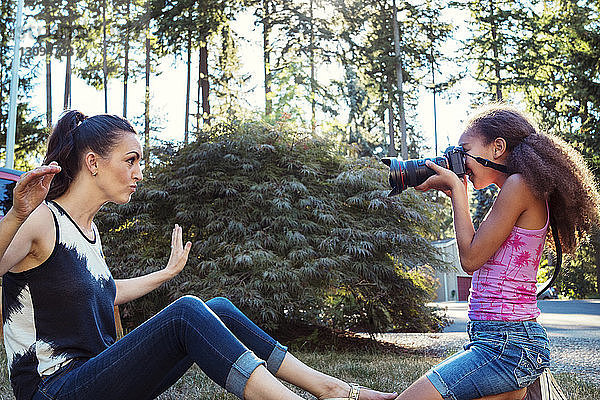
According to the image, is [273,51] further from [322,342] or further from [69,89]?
[322,342]

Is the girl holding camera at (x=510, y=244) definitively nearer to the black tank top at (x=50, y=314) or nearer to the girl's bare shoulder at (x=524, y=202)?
the girl's bare shoulder at (x=524, y=202)

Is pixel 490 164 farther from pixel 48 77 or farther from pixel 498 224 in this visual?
pixel 48 77

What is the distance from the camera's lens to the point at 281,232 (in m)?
6.25

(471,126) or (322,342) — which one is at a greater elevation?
(471,126)

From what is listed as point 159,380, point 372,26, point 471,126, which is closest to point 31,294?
point 159,380

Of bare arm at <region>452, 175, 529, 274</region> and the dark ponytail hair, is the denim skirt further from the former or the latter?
the dark ponytail hair

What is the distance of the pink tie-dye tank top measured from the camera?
2.00 metres

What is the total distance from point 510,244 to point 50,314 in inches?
60.6

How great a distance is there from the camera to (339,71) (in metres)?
18.8

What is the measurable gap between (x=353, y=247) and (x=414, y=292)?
101 centimetres

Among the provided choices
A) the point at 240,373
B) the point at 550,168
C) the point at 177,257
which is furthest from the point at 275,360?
the point at 550,168

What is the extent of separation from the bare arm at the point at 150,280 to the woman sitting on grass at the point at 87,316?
183 millimetres

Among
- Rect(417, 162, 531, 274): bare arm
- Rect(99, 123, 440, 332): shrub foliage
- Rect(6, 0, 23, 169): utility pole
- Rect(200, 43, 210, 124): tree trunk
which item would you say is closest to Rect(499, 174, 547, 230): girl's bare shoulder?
Rect(417, 162, 531, 274): bare arm

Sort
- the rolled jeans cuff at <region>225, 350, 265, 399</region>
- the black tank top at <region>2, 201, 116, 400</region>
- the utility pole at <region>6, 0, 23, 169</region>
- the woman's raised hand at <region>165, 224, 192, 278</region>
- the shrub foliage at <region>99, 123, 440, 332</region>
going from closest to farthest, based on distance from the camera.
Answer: the rolled jeans cuff at <region>225, 350, 265, 399</region>, the black tank top at <region>2, 201, 116, 400</region>, the woman's raised hand at <region>165, 224, 192, 278</region>, the shrub foliage at <region>99, 123, 440, 332</region>, the utility pole at <region>6, 0, 23, 169</region>
